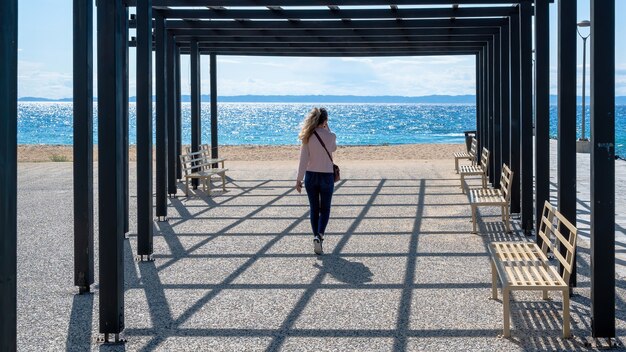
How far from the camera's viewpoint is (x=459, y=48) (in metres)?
20.6

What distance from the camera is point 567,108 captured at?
7.01m

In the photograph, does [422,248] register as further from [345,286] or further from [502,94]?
[502,94]

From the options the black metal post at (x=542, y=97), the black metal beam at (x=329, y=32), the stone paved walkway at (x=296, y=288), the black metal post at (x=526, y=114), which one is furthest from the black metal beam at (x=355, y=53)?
the black metal post at (x=542, y=97)

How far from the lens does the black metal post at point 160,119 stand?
11.9 m

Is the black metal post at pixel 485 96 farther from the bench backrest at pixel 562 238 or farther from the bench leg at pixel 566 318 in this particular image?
the bench leg at pixel 566 318

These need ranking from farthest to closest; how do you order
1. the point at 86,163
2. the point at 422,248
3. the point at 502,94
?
the point at 502,94 < the point at 422,248 < the point at 86,163

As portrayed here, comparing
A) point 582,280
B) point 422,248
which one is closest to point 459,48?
point 422,248

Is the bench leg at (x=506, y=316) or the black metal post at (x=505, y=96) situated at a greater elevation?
the black metal post at (x=505, y=96)

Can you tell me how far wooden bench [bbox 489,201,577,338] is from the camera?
5.95 meters

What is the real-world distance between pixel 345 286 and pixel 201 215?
5950mm

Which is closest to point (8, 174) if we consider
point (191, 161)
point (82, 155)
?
point (82, 155)

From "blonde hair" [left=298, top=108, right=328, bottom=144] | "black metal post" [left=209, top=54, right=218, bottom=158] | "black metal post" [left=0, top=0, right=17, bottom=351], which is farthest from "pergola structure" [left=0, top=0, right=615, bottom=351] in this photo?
"blonde hair" [left=298, top=108, right=328, bottom=144]

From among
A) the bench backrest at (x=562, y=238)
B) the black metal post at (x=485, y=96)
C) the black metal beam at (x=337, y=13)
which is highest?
the black metal beam at (x=337, y=13)

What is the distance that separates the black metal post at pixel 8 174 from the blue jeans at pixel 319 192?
5705 mm
